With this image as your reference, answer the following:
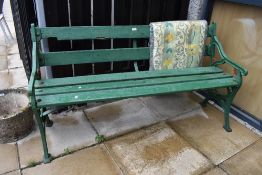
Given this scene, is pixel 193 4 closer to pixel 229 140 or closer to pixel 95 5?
pixel 95 5

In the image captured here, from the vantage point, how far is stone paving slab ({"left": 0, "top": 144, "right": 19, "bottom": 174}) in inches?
94.1

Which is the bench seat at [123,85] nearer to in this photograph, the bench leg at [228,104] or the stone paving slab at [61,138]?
the bench leg at [228,104]

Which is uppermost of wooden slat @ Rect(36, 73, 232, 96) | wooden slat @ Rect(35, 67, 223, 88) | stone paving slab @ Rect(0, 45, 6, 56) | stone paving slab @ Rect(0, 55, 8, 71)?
wooden slat @ Rect(35, 67, 223, 88)

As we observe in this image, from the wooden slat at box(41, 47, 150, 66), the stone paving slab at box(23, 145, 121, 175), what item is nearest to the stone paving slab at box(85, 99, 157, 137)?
the stone paving slab at box(23, 145, 121, 175)

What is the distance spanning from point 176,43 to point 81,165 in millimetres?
1638

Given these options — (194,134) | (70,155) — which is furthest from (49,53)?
(194,134)

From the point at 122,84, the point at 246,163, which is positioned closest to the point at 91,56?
the point at 122,84

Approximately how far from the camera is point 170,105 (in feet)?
11.2

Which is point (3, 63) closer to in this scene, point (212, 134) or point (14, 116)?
point (14, 116)

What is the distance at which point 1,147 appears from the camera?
2.60m

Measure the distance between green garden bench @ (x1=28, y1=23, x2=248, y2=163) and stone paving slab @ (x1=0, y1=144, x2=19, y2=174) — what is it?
290mm

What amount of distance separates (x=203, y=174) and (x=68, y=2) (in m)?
2.16

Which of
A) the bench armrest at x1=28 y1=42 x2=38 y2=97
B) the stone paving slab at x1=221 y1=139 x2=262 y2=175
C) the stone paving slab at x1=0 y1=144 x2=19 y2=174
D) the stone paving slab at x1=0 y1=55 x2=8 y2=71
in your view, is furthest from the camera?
the stone paving slab at x1=0 y1=55 x2=8 y2=71

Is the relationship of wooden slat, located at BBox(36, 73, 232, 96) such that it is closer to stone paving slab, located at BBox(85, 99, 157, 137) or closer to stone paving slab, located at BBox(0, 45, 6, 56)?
A: stone paving slab, located at BBox(85, 99, 157, 137)
